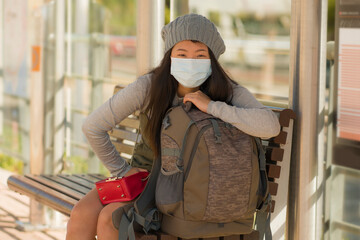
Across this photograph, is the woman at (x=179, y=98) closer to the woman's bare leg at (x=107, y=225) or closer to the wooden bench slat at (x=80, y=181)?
the woman's bare leg at (x=107, y=225)

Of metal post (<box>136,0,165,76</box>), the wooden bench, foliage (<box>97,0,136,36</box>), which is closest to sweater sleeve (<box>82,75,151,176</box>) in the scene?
the wooden bench

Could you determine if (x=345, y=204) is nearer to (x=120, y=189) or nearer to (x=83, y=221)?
(x=120, y=189)

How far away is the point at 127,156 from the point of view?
445cm

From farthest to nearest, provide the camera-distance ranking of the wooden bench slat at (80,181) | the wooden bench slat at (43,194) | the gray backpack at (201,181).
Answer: the wooden bench slat at (80,181)
the wooden bench slat at (43,194)
the gray backpack at (201,181)

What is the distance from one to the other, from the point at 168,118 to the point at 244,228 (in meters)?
0.55

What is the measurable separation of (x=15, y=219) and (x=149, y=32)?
1923mm

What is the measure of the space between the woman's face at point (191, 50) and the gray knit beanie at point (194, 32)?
0.02 metres

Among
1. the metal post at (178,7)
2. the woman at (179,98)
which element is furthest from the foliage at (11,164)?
the woman at (179,98)

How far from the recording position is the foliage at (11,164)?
734cm

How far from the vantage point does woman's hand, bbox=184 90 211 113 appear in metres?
2.92

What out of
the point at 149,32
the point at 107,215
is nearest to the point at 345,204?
the point at 107,215

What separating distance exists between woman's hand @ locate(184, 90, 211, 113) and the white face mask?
0.24 ft

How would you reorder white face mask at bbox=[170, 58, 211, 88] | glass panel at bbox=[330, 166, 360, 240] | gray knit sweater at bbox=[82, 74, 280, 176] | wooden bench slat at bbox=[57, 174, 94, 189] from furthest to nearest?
wooden bench slat at bbox=[57, 174, 94, 189], glass panel at bbox=[330, 166, 360, 240], white face mask at bbox=[170, 58, 211, 88], gray knit sweater at bbox=[82, 74, 280, 176]

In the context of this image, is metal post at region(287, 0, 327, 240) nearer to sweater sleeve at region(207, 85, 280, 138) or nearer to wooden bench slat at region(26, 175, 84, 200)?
sweater sleeve at region(207, 85, 280, 138)
